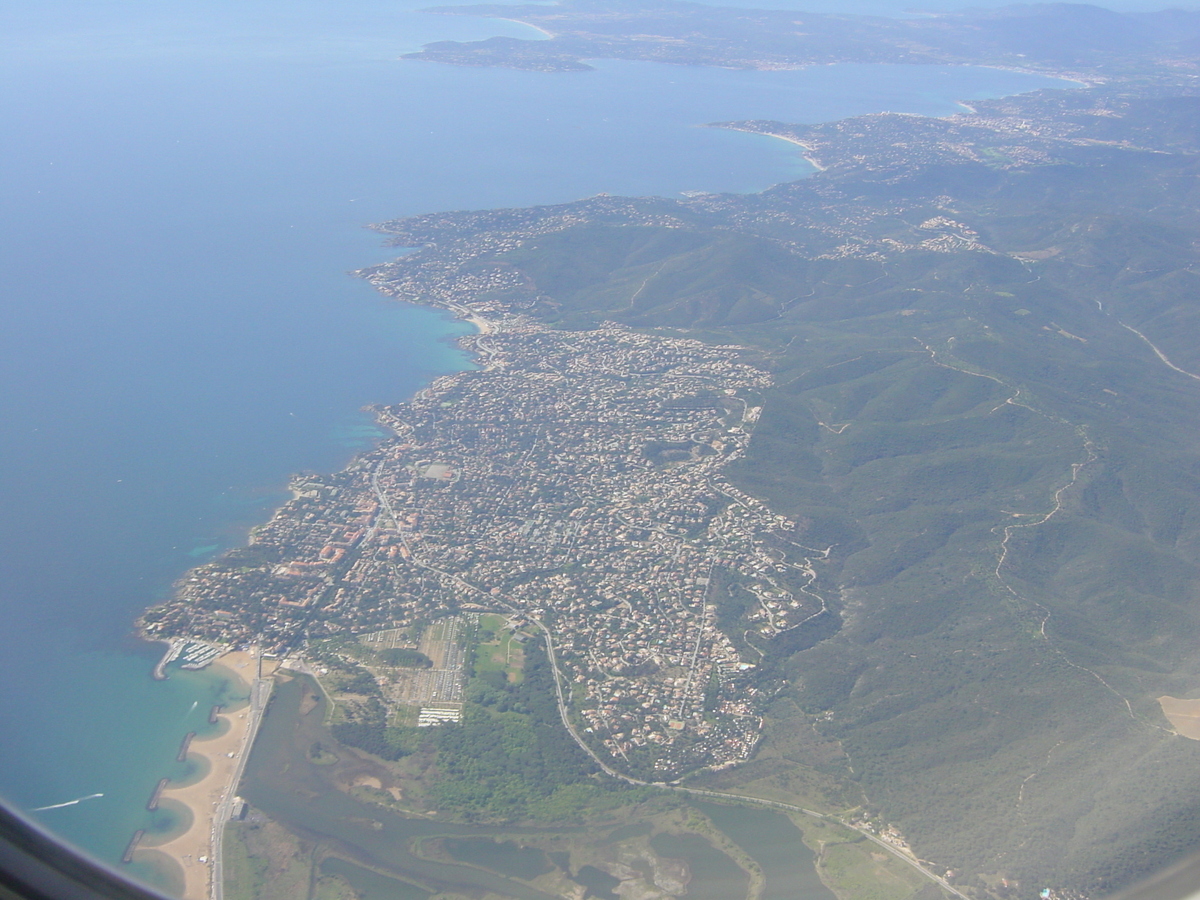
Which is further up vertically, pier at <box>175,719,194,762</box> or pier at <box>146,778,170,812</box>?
pier at <box>146,778,170,812</box>

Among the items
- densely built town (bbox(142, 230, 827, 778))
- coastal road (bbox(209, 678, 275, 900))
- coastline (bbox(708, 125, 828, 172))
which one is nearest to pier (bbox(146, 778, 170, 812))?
coastal road (bbox(209, 678, 275, 900))

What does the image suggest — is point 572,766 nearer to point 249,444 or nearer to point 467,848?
point 467,848

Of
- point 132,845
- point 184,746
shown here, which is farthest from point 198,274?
point 132,845

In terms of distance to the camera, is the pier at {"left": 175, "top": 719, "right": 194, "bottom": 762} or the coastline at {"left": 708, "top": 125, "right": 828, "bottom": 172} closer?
the pier at {"left": 175, "top": 719, "right": 194, "bottom": 762}

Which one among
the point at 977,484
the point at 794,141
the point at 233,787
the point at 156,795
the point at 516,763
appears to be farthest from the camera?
the point at 794,141

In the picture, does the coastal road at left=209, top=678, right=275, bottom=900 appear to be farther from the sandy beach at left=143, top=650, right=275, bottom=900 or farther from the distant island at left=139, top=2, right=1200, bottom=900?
the distant island at left=139, top=2, right=1200, bottom=900

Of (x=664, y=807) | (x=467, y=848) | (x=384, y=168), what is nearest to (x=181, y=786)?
(x=467, y=848)

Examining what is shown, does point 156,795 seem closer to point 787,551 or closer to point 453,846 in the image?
point 453,846
